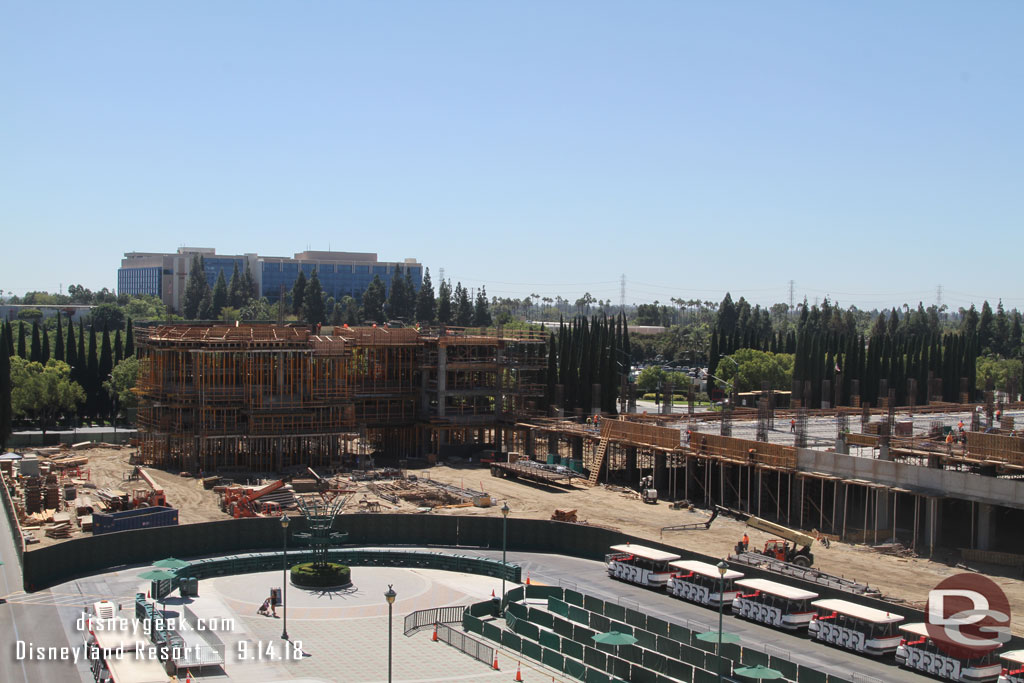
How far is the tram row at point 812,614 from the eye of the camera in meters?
33.4

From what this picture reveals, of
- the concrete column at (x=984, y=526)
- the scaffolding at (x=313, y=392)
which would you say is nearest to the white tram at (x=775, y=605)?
the concrete column at (x=984, y=526)

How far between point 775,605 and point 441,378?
152 feet

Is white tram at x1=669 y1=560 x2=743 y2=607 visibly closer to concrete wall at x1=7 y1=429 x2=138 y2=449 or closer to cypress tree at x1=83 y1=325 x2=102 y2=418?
concrete wall at x1=7 y1=429 x2=138 y2=449

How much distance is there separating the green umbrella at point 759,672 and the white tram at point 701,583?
9975mm

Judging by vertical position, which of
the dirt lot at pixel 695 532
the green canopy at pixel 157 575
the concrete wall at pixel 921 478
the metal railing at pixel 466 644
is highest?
the concrete wall at pixel 921 478

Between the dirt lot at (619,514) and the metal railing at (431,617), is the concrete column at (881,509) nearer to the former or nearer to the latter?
the dirt lot at (619,514)

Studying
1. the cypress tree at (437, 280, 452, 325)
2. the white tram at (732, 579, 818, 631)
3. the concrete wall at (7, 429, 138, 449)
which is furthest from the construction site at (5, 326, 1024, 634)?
the cypress tree at (437, 280, 452, 325)

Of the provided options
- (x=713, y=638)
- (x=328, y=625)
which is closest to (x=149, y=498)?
(x=328, y=625)

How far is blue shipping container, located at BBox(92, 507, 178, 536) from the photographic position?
52031mm

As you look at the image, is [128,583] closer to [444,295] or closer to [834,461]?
[834,461]

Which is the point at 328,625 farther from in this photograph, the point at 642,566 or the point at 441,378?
the point at 441,378

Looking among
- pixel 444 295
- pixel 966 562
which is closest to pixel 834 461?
pixel 966 562

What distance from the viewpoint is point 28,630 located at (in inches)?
1491

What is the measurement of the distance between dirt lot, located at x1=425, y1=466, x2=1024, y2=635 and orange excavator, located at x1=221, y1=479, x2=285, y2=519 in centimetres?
1045
